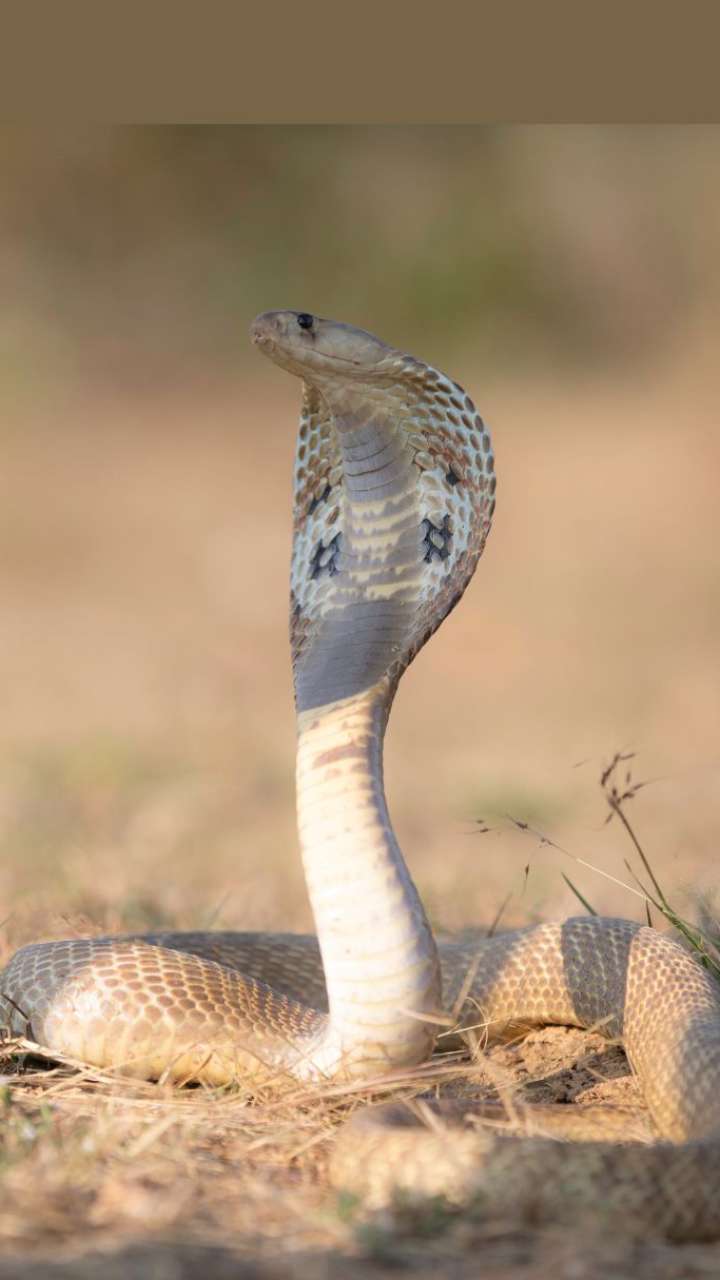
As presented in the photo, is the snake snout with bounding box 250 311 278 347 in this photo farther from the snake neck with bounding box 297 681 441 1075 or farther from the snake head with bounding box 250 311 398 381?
the snake neck with bounding box 297 681 441 1075

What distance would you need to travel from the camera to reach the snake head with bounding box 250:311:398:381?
3.15m

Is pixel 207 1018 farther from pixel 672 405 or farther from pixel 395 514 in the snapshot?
pixel 672 405

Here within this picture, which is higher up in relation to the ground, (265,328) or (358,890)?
(265,328)

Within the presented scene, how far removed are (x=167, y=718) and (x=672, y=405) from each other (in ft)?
27.8

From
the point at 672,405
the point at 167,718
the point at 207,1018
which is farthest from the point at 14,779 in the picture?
the point at 672,405

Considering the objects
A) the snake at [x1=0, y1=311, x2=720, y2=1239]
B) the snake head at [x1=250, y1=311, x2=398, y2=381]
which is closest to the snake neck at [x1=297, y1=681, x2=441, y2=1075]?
the snake at [x1=0, y1=311, x2=720, y2=1239]

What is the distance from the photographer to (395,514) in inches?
138

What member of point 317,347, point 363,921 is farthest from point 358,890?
point 317,347

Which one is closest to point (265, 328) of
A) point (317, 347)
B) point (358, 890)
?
point (317, 347)

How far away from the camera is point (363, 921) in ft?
10.5

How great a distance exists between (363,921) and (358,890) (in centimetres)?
6

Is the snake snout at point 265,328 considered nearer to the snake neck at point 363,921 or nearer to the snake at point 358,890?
the snake at point 358,890

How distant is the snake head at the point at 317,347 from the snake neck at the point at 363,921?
75 centimetres

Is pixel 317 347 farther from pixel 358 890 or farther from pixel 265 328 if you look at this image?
pixel 358 890
